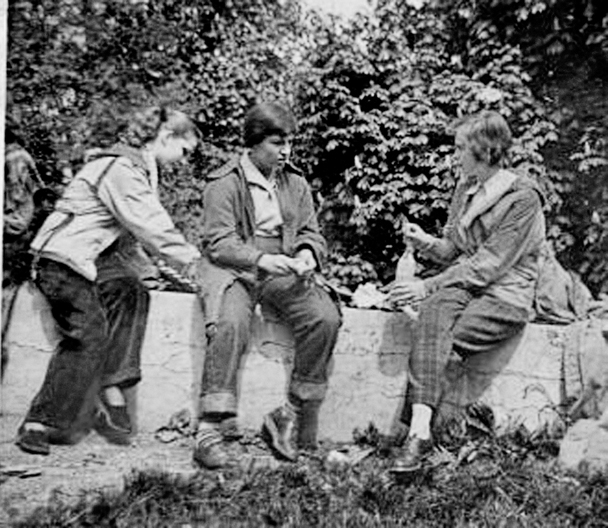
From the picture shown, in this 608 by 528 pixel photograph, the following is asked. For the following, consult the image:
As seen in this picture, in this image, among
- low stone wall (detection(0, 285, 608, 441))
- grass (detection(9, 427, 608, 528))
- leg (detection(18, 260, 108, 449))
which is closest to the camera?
grass (detection(9, 427, 608, 528))

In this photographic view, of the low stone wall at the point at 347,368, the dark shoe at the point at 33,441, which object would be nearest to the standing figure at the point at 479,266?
the low stone wall at the point at 347,368

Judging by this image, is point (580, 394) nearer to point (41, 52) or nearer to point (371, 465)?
point (371, 465)

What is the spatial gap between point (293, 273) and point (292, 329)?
209mm

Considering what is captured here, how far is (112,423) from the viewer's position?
360cm

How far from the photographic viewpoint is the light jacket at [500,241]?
12.6ft

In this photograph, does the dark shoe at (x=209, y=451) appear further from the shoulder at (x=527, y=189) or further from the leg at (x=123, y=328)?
the shoulder at (x=527, y=189)

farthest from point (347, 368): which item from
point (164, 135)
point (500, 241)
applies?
point (164, 135)

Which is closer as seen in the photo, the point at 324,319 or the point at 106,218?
the point at 106,218

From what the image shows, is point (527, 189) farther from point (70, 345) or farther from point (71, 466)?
point (71, 466)

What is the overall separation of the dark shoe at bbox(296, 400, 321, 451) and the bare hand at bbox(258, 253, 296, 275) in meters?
0.45

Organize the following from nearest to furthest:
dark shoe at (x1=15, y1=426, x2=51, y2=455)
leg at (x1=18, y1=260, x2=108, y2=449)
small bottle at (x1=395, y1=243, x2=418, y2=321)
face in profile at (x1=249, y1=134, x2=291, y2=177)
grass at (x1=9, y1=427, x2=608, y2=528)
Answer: grass at (x1=9, y1=427, x2=608, y2=528) → dark shoe at (x1=15, y1=426, x2=51, y2=455) → leg at (x1=18, y1=260, x2=108, y2=449) → face in profile at (x1=249, y1=134, x2=291, y2=177) → small bottle at (x1=395, y1=243, x2=418, y2=321)

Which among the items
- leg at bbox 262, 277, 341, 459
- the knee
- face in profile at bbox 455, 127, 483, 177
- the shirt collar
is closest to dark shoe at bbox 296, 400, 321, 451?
leg at bbox 262, 277, 341, 459

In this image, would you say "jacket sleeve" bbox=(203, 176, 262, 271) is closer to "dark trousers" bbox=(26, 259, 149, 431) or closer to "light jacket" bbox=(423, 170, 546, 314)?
"dark trousers" bbox=(26, 259, 149, 431)

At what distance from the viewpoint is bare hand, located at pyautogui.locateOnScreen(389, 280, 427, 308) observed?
3887mm
